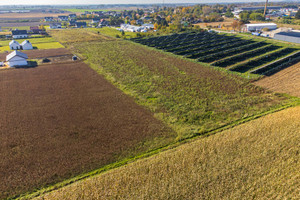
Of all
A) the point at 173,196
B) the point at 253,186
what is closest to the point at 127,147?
the point at 173,196

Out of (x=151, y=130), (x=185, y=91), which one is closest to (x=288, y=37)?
(x=185, y=91)

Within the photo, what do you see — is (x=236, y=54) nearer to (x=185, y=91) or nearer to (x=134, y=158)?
(x=185, y=91)

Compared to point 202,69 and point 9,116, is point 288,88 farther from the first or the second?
point 9,116

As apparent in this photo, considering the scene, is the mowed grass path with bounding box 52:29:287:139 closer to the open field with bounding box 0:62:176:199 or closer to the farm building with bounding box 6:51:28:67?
the open field with bounding box 0:62:176:199

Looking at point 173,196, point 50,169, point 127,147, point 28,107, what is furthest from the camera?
point 28,107

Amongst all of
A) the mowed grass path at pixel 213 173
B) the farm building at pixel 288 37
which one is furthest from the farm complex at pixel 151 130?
the farm building at pixel 288 37

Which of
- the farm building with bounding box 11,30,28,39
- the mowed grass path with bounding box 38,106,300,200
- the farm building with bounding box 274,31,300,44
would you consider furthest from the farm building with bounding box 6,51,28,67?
the farm building with bounding box 274,31,300,44
